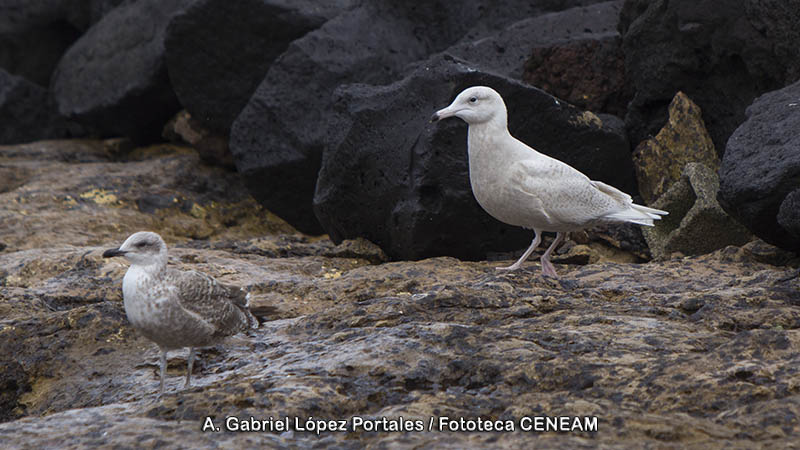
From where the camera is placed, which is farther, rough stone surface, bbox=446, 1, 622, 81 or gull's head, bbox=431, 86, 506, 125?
rough stone surface, bbox=446, 1, 622, 81

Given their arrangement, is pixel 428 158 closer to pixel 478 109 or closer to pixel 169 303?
pixel 478 109

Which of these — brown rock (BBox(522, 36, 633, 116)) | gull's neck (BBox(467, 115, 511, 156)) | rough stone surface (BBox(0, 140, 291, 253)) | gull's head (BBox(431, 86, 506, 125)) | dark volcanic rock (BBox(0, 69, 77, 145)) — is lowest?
rough stone surface (BBox(0, 140, 291, 253))

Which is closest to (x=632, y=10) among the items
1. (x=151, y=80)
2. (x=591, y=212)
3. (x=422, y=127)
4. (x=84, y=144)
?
(x=422, y=127)

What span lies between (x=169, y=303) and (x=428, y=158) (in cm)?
321

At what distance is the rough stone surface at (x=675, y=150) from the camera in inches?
304

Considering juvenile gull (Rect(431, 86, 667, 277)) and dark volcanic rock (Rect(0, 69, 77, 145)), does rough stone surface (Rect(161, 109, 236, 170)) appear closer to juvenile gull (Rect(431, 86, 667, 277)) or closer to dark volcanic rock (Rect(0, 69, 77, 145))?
dark volcanic rock (Rect(0, 69, 77, 145))

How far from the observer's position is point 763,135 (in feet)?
19.4

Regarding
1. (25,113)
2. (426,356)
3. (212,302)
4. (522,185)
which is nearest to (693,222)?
(522,185)

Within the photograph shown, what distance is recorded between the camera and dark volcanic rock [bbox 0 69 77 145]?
13930mm

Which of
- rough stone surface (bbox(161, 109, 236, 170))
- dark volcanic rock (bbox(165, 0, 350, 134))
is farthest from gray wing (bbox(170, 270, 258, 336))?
rough stone surface (bbox(161, 109, 236, 170))

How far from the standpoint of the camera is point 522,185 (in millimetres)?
5848

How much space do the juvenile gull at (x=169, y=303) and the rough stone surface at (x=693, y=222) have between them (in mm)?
3696

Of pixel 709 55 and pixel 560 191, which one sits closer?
pixel 560 191

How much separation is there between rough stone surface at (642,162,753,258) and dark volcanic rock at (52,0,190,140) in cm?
751
